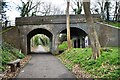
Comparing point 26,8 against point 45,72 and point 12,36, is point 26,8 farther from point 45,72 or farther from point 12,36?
point 45,72

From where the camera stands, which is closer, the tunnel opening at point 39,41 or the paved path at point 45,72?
the paved path at point 45,72

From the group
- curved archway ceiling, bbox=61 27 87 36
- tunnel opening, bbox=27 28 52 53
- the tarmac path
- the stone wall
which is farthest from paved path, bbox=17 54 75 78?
tunnel opening, bbox=27 28 52 53

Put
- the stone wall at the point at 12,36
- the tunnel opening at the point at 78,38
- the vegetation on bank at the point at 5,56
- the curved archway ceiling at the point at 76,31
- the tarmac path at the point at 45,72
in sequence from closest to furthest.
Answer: the tarmac path at the point at 45,72
the vegetation on bank at the point at 5,56
the stone wall at the point at 12,36
the curved archway ceiling at the point at 76,31
the tunnel opening at the point at 78,38

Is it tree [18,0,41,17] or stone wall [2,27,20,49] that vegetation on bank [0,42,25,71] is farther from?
tree [18,0,41,17]

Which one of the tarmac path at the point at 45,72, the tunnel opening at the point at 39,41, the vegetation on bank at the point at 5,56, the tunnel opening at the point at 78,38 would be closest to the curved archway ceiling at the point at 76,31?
the tunnel opening at the point at 78,38

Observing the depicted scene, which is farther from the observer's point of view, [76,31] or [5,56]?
[76,31]

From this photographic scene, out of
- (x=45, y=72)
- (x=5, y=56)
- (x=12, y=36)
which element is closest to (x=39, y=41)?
(x=12, y=36)

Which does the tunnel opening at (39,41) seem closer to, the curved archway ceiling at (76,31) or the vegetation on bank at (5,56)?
the curved archway ceiling at (76,31)

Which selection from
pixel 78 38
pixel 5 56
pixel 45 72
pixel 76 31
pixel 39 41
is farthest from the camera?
pixel 39 41

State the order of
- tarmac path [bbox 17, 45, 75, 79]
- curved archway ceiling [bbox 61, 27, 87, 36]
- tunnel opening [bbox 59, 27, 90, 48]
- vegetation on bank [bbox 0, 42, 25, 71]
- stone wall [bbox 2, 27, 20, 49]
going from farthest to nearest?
tunnel opening [bbox 59, 27, 90, 48] < curved archway ceiling [bbox 61, 27, 87, 36] < stone wall [bbox 2, 27, 20, 49] < vegetation on bank [bbox 0, 42, 25, 71] < tarmac path [bbox 17, 45, 75, 79]

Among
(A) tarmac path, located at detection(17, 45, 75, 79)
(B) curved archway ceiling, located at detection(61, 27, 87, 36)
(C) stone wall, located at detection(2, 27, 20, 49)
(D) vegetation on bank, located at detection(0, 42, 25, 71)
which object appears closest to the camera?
(A) tarmac path, located at detection(17, 45, 75, 79)

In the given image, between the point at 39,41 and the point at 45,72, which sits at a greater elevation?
the point at 45,72

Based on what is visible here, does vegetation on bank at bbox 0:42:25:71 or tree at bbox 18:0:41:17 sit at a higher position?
tree at bbox 18:0:41:17

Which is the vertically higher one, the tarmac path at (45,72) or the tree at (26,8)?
the tree at (26,8)
